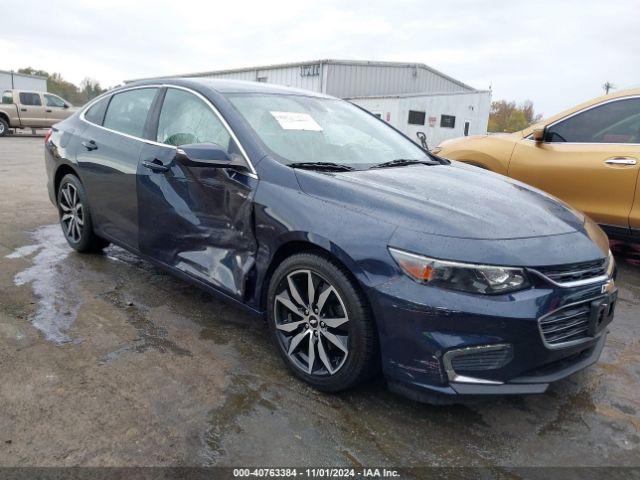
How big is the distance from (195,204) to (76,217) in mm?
1939

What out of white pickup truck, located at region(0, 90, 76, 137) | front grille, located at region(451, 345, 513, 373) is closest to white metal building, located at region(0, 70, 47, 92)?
white pickup truck, located at region(0, 90, 76, 137)

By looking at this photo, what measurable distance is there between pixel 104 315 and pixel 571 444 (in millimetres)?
2802

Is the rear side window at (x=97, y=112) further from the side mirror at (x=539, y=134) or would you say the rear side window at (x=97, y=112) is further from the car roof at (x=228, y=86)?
the side mirror at (x=539, y=134)

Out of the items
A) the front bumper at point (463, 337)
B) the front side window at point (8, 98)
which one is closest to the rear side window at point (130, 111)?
the front bumper at point (463, 337)

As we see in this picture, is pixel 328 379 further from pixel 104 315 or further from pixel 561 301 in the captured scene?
pixel 104 315

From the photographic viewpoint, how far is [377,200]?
8.08 feet

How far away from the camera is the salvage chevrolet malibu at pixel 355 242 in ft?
7.12

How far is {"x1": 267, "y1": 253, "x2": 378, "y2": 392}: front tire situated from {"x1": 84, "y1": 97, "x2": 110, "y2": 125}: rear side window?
2.56 meters

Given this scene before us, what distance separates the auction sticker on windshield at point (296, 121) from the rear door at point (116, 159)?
42.9 inches

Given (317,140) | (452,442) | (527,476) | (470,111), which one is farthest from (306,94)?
(470,111)

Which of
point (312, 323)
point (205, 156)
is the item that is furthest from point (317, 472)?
point (205, 156)

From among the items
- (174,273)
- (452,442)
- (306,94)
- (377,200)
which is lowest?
(452,442)

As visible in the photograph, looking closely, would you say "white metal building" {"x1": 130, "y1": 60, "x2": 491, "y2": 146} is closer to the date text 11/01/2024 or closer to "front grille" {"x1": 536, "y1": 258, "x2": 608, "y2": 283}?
"front grille" {"x1": 536, "y1": 258, "x2": 608, "y2": 283}

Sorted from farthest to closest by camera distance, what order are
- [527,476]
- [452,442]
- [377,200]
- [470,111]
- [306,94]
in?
[470,111] → [306,94] → [377,200] → [452,442] → [527,476]
